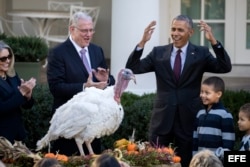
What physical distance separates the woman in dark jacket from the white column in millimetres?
4577

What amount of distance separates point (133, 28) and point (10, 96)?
16.5 ft

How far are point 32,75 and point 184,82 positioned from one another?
4763mm

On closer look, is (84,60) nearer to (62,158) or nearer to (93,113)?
(93,113)

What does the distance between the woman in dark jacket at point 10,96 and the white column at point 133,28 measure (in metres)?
4.58

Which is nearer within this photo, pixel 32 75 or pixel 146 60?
pixel 146 60

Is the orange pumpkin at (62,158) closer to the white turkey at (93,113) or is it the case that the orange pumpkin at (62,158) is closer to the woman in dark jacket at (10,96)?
the white turkey at (93,113)

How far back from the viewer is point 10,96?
23.5ft

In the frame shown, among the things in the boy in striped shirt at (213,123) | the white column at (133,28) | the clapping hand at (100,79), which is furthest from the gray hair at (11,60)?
the white column at (133,28)

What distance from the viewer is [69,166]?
6547mm

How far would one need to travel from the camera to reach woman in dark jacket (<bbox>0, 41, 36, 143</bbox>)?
23.4ft

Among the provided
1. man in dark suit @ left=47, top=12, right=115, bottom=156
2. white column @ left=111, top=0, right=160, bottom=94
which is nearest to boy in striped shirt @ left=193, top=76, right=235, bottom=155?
man in dark suit @ left=47, top=12, right=115, bottom=156

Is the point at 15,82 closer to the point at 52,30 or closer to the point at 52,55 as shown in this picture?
the point at 52,55

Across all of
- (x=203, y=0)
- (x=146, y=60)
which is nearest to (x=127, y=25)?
(x=203, y=0)

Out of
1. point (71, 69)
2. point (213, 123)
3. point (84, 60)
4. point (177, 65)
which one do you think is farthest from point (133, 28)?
point (213, 123)
